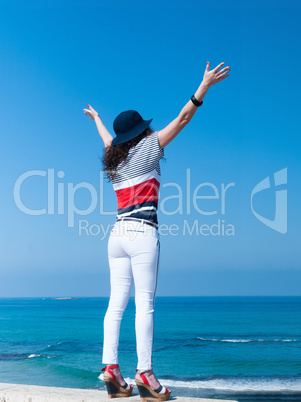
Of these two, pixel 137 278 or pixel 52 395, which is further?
pixel 52 395

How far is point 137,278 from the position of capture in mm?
2812

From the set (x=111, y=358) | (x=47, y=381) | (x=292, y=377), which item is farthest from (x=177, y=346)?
(x=111, y=358)

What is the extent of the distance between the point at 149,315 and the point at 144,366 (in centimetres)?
32

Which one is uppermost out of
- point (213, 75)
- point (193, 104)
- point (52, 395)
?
point (213, 75)

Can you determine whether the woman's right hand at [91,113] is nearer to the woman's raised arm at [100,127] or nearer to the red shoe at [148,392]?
the woman's raised arm at [100,127]

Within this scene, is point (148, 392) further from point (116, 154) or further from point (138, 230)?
point (116, 154)

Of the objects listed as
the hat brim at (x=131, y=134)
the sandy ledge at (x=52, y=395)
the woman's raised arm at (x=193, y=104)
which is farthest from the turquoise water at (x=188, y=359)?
the woman's raised arm at (x=193, y=104)

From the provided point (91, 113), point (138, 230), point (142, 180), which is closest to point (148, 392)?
point (138, 230)

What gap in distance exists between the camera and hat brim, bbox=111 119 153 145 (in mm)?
2979

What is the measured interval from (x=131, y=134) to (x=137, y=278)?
99cm

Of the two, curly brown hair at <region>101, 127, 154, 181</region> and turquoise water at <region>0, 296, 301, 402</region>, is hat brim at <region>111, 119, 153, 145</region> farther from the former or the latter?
turquoise water at <region>0, 296, 301, 402</region>

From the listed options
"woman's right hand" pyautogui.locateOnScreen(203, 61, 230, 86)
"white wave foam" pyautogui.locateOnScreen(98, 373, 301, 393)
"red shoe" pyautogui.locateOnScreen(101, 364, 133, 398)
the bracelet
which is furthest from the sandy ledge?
"white wave foam" pyautogui.locateOnScreen(98, 373, 301, 393)

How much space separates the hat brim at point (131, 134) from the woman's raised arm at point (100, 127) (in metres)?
0.24

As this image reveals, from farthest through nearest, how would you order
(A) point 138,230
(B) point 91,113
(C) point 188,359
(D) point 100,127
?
(C) point 188,359
(B) point 91,113
(D) point 100,127
(A) point 138,230
